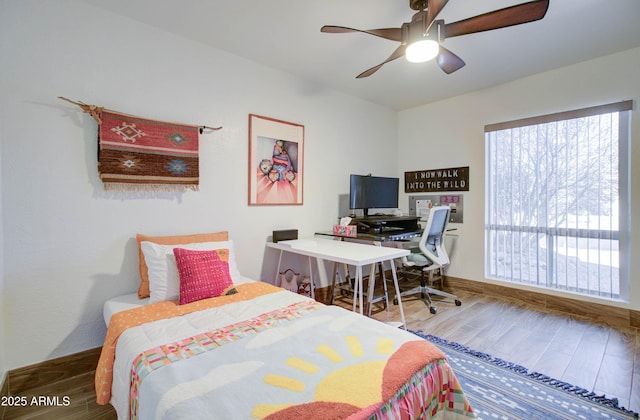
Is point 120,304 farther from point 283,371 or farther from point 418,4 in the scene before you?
point 418,4

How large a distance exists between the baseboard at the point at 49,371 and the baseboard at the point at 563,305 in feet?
12.6

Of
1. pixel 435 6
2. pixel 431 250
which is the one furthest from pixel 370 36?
pixel 431 250

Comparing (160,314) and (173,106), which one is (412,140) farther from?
(160,314)

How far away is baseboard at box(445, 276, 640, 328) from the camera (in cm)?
262

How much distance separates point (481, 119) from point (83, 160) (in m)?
4.00

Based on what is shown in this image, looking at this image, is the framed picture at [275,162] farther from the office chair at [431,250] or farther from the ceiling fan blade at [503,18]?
the ceiling fan blade at [503,18]

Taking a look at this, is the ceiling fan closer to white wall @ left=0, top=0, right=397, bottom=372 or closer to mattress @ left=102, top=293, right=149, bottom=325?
white wall @ left=0, top=0, right=397, bottom=372

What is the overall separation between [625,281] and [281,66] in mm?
3858

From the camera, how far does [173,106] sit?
2.30 metres

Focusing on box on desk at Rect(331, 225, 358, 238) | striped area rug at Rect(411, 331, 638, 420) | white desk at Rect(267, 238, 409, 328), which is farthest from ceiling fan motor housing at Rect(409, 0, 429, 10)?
striped area rug at Rect(411, 331, 638, 420)

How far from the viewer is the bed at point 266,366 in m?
0.94

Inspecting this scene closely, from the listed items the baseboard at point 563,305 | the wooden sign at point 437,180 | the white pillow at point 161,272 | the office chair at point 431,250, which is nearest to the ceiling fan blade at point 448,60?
the office chair at point 431,250

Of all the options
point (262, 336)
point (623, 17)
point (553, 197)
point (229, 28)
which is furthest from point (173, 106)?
point (553, 197)

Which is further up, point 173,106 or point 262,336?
point 173,106
